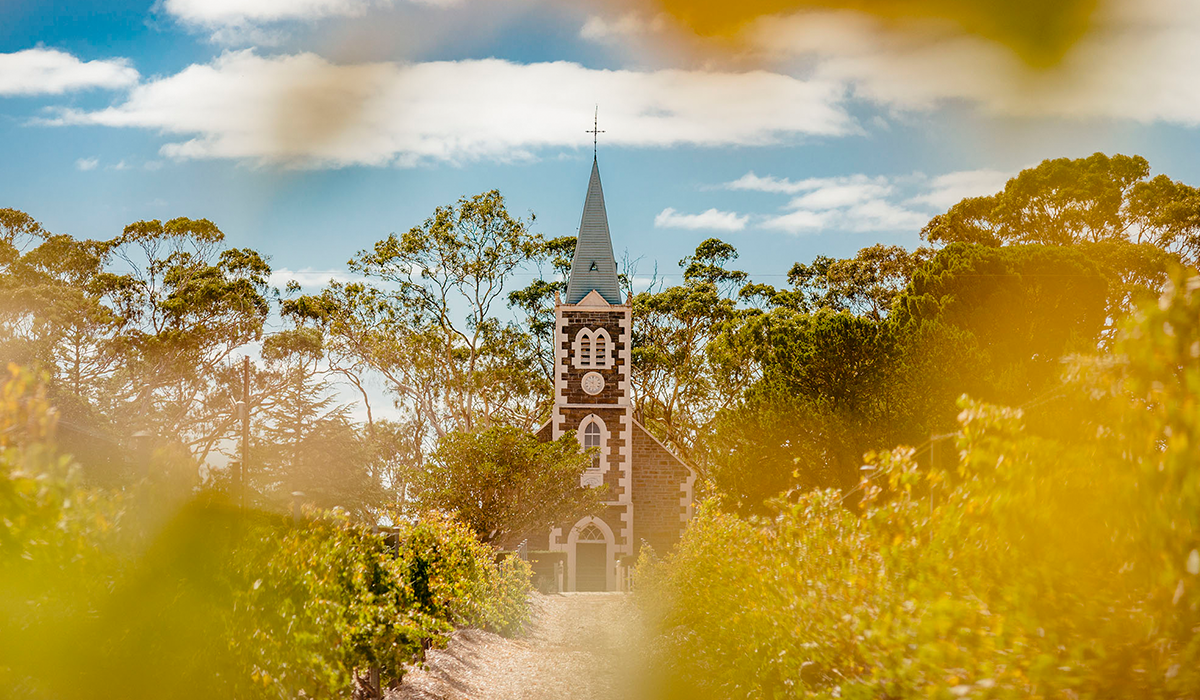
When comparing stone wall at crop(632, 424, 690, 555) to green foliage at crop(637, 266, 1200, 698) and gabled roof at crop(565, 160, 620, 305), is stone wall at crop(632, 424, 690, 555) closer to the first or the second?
gabled roof at crop(565, 160, 620, 305)

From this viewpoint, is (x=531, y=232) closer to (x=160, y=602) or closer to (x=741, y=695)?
(x=741, y=695)

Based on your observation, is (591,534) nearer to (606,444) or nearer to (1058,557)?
(606,444)

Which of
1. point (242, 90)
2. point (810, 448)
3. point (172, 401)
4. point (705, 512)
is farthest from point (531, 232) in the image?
point (242, 90)

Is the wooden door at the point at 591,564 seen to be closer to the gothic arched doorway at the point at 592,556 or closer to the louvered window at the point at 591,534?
the gothic arched doorway at the point at 592,556

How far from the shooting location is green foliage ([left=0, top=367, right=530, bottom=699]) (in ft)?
13.2

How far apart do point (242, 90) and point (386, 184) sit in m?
6.44

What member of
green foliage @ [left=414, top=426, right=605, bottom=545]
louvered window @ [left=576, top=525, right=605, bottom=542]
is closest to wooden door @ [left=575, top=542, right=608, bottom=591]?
louvered window @ [left=576, top=525, right=605, bottom=542]

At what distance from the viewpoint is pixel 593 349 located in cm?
3466

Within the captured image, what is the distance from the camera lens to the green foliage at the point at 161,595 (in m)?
4.02

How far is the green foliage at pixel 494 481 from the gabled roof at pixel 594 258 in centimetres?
1262

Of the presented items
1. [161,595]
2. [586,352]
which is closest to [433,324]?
[586,352]

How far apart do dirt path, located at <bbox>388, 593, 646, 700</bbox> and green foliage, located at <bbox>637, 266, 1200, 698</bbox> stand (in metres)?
5.93

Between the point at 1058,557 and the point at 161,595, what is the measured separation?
456cm

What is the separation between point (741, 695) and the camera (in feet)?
29.7
